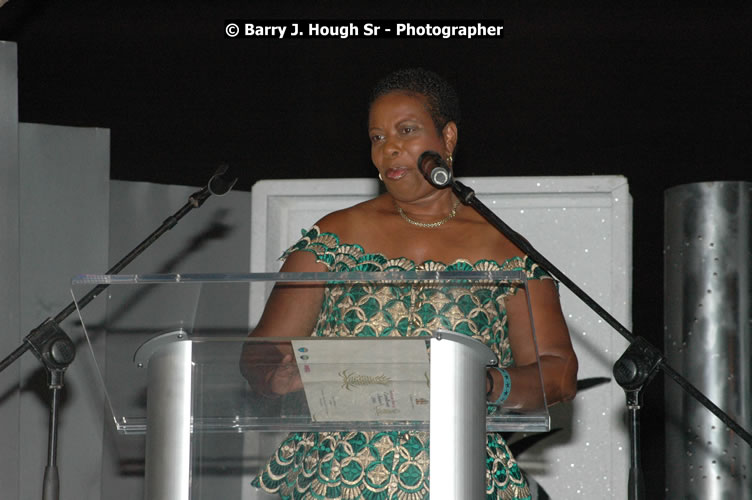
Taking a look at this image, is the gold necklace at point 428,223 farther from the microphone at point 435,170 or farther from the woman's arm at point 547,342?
the microphone at point 435,170

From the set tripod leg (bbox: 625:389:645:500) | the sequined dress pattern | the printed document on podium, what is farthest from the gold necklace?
the printed document on podium

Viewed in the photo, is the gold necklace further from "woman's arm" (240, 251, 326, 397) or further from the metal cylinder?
the metal cylinder

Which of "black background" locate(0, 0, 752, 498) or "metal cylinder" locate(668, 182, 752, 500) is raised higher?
"black background" locate(0, 0, 752, 498)

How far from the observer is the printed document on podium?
1687mm

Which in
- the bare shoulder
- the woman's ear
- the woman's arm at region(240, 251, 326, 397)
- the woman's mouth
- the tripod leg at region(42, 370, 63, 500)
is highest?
the woman's ear

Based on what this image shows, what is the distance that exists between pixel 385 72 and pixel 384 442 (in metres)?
2.30

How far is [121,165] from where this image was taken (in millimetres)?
4188

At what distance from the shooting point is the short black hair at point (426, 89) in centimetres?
265

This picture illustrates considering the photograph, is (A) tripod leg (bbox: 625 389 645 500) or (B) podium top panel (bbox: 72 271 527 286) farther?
(A) tripod leg (bbox: 625 389 645 500)

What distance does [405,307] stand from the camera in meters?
1.75

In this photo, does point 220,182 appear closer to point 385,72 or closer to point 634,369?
point 634,369

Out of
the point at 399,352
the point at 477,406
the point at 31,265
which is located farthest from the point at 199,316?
the point at 31,265

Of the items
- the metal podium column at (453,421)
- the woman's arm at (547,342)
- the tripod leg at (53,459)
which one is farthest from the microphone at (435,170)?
the tripod leg at (53,459)

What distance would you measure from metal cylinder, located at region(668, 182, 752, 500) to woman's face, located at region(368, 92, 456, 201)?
151cm
